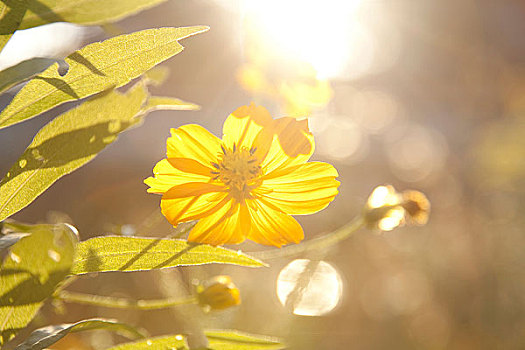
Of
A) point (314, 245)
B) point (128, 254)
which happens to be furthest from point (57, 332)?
point (314, 245)

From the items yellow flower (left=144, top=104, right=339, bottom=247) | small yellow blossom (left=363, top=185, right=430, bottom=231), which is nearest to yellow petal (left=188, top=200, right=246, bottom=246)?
yellow flower (left=144, top=104, right=339, bottom=247)

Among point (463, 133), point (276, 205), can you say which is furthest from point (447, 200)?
point (276, 205)

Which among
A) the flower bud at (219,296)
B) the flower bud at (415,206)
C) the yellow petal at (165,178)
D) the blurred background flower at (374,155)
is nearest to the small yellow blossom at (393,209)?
the flower bud at (415,206)

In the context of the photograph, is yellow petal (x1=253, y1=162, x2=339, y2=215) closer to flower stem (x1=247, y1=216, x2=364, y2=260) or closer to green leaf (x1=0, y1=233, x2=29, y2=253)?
flower stem (x1=247, y1=216, x2=364, y2=260)

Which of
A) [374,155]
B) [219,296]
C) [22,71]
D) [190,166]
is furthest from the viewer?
[374,155]

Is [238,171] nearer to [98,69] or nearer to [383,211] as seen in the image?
[98,69]
